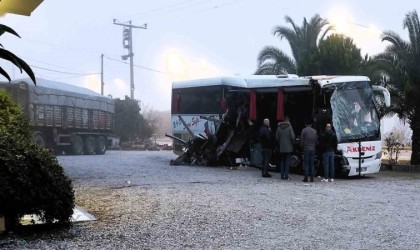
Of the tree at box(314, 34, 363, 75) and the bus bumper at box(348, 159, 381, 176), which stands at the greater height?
the tree at box(314, 34, 363, 75)

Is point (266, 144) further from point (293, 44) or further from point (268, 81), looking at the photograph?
point (293, 44)

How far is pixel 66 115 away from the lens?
27766 millimetres

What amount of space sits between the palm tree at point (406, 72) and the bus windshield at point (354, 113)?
4.88 m

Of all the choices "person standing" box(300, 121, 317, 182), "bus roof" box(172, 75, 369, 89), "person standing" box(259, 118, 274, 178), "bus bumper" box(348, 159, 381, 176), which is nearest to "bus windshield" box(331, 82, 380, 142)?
"bus roof" box(172, 75, 369, 89)

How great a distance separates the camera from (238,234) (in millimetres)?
6410

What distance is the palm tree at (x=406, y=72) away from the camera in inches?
759

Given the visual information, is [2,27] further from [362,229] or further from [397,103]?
[397,103]

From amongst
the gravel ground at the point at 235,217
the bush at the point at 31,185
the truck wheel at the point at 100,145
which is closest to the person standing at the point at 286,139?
the gravel ground at the point at 235,217

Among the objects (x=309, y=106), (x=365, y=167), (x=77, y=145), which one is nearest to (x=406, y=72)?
(x=309, y=106)

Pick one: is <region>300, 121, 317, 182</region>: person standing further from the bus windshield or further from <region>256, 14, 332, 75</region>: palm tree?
<region>256, 14, 332, 75</region>: palm tree

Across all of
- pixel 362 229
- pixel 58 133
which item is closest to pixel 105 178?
pixel 362 229

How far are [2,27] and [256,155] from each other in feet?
37.1

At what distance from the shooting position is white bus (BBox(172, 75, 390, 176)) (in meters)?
14.4

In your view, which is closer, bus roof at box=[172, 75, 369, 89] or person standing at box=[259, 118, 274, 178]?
person standing at box=[259, 118, 274, 178]
